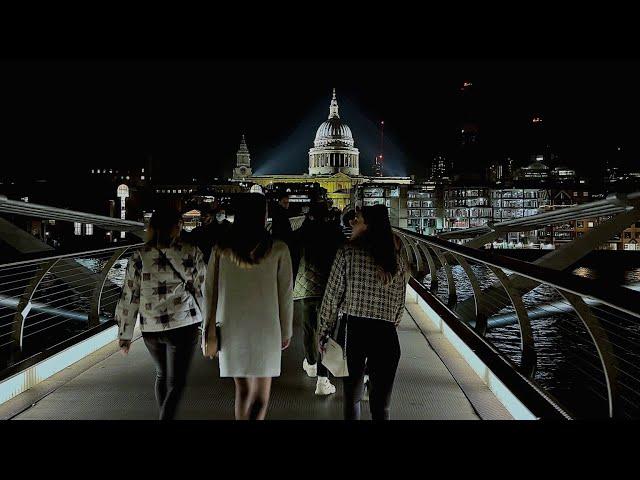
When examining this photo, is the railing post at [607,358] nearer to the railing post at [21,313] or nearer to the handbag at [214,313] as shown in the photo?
the handbag at [214,313]

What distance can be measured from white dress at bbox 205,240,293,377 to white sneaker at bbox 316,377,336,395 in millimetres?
1839

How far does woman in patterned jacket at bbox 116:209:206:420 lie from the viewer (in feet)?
13.6

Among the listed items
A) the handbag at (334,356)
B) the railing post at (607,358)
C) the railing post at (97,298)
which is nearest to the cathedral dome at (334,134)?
the railing post at (97,298)

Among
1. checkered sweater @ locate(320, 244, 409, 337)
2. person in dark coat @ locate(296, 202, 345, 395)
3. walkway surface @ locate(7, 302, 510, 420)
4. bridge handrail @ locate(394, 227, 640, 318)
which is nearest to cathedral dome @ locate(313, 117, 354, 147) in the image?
walkway surface @ locate(7, 302, 510, 420)

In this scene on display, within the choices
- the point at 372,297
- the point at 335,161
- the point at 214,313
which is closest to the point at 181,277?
the point at 214,313

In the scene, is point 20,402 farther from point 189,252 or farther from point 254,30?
point 254,30

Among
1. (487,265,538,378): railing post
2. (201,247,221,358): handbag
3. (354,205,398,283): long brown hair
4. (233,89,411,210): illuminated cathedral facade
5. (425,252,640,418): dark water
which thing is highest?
(233,89,411,210): illuminated cathedral facade

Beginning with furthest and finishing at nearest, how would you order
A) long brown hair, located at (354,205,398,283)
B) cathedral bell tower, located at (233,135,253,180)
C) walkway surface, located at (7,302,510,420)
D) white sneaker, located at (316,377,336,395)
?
cathedral bell tower, located at (233,135,253,180), white sneaker, located at (316,377,336,395), walkway surface, located at (7,302,510,420), long brown hair, located at (354,205,398,283)

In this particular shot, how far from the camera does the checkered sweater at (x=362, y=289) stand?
4043mm

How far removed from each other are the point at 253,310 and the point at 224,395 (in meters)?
2.06

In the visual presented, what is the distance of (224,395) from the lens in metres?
5.59

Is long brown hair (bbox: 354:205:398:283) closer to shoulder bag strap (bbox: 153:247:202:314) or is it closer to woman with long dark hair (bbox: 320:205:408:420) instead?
woman with long dark hair (bbox: 320:205:408:420)
